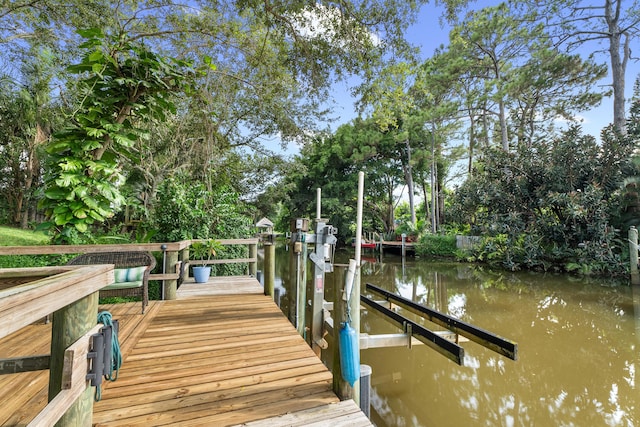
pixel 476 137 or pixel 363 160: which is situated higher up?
pixel 476 137

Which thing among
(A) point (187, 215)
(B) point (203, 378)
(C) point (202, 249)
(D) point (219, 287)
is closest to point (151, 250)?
(D) point (219, 287)

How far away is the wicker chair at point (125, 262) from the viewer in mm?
3070

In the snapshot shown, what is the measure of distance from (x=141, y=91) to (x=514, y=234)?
1145cm

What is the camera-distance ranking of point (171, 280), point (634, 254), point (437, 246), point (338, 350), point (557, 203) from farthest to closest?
point (437, 246), point (557, 203), point (634, 254), point (171, 280), point (338, 350)

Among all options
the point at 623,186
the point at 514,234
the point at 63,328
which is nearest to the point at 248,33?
the point at 63,328

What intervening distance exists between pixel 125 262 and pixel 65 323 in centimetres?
245

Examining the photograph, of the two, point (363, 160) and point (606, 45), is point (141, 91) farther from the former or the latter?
point (363, 160)

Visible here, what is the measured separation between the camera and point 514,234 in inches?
416

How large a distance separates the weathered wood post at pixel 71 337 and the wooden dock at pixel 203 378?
1.51 feet

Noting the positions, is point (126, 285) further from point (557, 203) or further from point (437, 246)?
point (437, 246)

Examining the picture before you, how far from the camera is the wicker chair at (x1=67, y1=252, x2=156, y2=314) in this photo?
3.07m

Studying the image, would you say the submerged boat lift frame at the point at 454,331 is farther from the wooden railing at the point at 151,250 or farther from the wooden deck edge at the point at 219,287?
the wooden railing at the point at 151,250

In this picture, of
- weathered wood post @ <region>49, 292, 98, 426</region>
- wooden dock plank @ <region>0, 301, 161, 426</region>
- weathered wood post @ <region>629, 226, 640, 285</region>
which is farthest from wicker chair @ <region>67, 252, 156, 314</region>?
weathered wood post @ <region>629, 226, 640, 285</region>

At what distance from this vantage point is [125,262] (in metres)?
3.26
